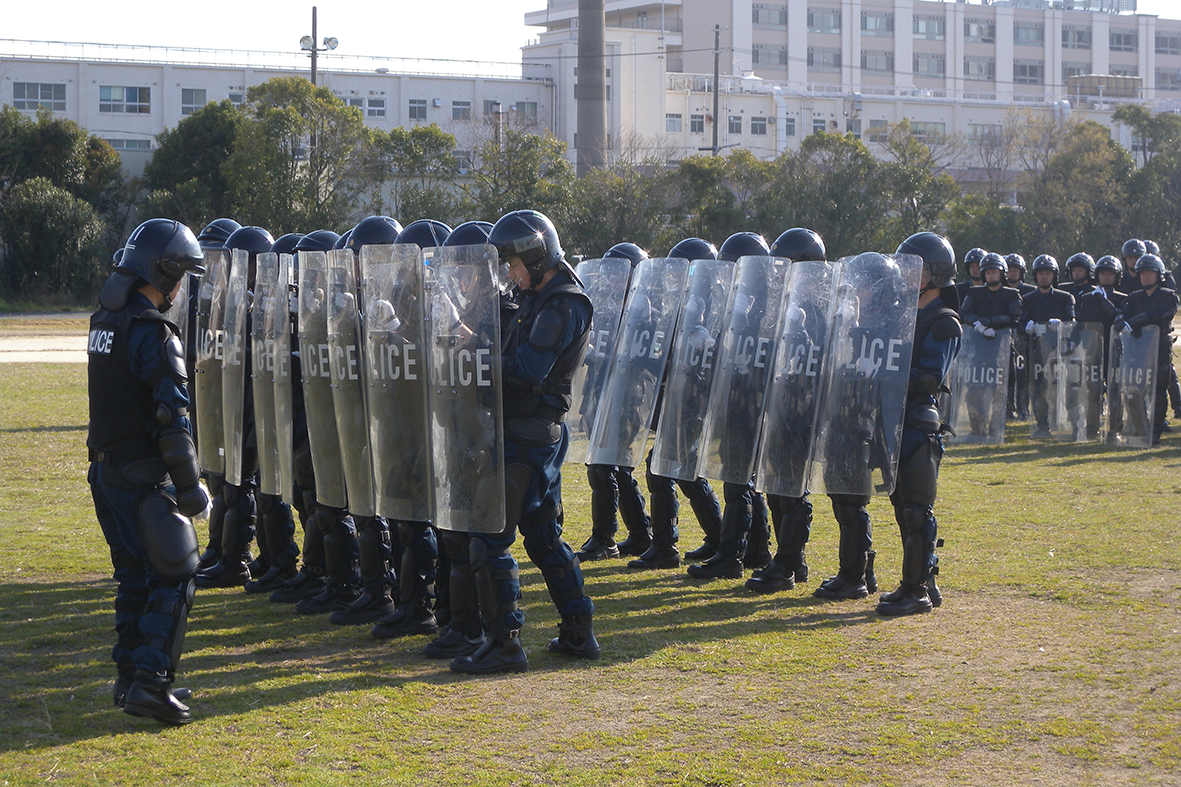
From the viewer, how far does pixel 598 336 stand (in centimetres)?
794

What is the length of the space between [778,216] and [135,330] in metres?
31.0

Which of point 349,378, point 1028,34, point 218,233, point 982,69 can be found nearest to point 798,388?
point 349,378

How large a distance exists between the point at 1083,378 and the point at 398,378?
1043cm

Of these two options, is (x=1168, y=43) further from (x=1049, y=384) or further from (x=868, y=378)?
(x=868, y=378)

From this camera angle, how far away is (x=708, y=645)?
610 centimetres

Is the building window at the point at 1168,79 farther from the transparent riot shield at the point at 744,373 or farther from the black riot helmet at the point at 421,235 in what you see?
the black riot helmet at the point at 421,235

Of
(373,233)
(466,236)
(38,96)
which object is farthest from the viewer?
(38,96)

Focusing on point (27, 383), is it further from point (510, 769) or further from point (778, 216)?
point (778, 216)

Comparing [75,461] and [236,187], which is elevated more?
[236,187]

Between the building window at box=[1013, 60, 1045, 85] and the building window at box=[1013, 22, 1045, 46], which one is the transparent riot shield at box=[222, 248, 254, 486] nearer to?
the building window at box=[1013, 60, 1045, 85]

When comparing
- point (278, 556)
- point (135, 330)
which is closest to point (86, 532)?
point (278, 556)

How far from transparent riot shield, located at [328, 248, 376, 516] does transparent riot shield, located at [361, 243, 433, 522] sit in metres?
0.25

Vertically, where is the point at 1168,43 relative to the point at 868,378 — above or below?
above

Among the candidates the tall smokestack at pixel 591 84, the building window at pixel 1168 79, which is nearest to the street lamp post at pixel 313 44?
the tall smokestack at pixel 591 84
